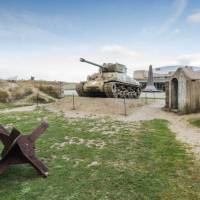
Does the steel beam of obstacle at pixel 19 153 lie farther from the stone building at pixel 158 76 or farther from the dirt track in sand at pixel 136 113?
the stone building at pixel 158 76

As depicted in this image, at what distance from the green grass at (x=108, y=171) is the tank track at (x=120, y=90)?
1063 centimetres

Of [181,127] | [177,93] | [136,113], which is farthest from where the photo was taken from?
[177,93]

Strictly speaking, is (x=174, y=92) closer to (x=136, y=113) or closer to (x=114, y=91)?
(x=136, y=113)

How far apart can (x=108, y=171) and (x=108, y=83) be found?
44.7 feet

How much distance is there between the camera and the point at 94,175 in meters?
4.49

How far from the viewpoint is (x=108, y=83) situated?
59.3 ft

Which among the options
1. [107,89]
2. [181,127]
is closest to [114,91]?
[107,89]

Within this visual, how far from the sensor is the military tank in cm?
1844

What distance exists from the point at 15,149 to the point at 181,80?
1017 centimetres

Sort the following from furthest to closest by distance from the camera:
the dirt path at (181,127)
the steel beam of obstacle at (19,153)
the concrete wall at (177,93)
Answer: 1. the concrete wall at (177,93)
2. the dirt path at (181,127)
3. the steel beam of obstacle at (19,153)

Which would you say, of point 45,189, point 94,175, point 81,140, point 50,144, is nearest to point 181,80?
point 81,140

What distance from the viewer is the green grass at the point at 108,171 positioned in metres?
3.81

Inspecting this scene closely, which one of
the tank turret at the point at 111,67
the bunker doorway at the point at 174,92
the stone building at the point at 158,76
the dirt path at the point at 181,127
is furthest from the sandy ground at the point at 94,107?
the stone building at the point at 158,76

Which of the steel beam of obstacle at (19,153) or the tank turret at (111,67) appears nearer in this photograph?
the steel beam of obstacle at (19,153)
